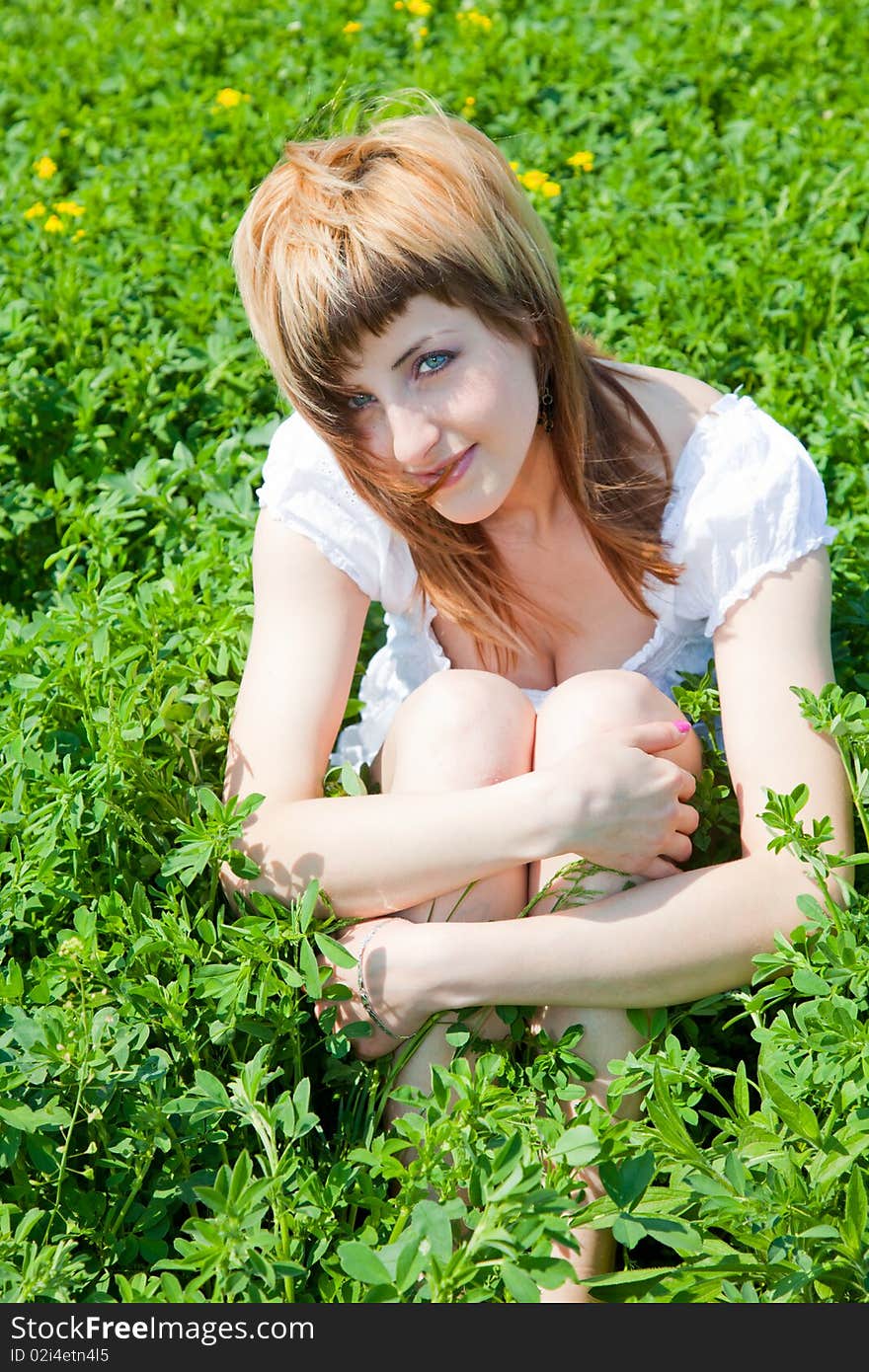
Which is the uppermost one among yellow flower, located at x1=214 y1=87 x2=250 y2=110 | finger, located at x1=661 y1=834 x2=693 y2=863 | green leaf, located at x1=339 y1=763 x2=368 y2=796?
yellow flower, located at x1=214 y1=87 x2=250 y2=110

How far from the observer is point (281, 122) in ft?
14.1

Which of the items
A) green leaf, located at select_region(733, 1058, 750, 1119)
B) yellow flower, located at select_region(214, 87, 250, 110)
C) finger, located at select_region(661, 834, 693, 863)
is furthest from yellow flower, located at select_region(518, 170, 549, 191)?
green leaf, located at select_region(733, 1058, 750, 1119)

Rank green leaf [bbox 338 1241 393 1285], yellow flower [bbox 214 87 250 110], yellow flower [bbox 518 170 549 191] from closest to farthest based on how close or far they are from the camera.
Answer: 1. green leaf [bbox 338 1241 393 1285]
2. yellow flower [bbox 518 170 549 191]
3. yellow flower [bbox 214 87 250 110]

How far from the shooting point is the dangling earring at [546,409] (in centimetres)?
237

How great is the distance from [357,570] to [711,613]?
612mm

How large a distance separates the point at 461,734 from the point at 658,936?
17.5 inches

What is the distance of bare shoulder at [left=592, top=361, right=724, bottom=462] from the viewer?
2.49 meters

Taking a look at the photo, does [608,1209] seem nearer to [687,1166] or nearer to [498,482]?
[687,1166]

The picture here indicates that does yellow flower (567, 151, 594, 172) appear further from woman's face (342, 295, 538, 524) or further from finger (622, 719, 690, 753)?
finger (622, 719, 690, 753)

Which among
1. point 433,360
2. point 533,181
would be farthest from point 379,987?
point 533,181

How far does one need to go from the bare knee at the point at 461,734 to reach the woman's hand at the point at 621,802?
0.10 metres

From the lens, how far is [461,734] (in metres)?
2.22

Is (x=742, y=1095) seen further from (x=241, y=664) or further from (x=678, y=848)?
(x=241, y=664)

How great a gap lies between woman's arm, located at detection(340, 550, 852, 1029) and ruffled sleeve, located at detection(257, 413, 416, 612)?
0.67 meters
